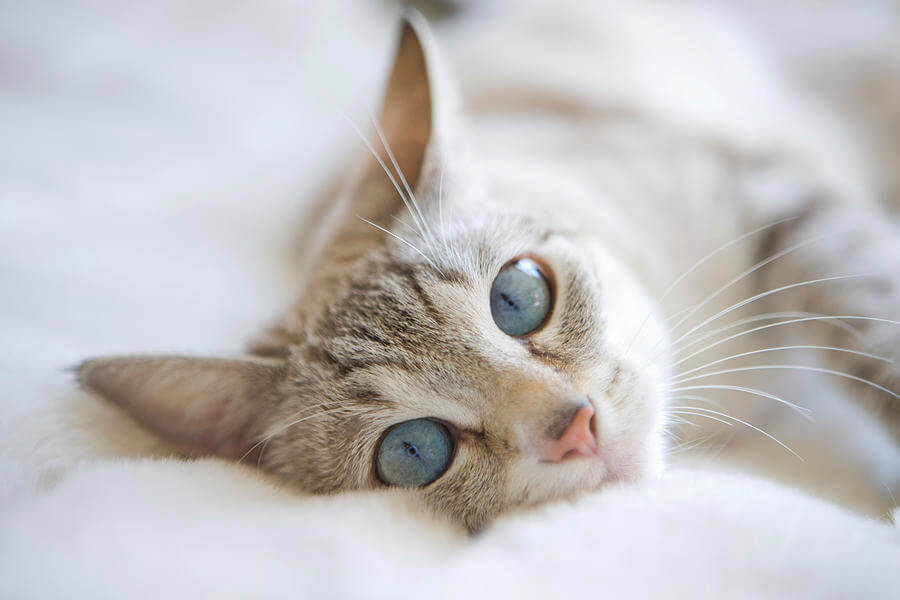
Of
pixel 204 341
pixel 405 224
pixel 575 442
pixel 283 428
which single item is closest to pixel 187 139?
pixel 204 341

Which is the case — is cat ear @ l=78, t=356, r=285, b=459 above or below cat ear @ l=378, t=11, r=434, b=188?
below

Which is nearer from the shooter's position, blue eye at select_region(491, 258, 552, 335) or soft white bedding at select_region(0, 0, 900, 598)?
soft white bedding at select_region(0, 0, 900, 598)

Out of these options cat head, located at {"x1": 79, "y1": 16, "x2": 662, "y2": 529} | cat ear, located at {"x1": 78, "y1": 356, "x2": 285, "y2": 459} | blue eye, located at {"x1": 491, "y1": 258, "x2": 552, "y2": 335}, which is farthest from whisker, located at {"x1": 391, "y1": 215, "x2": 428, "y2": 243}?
cat ear, located at {"x1": 78, "y1": 356, "x2": 285, "y2": 459}

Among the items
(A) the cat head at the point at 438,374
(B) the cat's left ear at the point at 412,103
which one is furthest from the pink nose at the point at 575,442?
(B) the cat's left ear at the point at 412,103

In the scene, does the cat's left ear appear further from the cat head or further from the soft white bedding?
the soft white bedding

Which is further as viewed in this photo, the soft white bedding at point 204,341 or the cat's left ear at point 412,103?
the cat's left ear at point 412,103

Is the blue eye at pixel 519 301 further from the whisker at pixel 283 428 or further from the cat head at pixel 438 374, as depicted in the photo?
the whisker at pixel 283 428

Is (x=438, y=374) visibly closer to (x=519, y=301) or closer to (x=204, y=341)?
(x=519, y=301)
